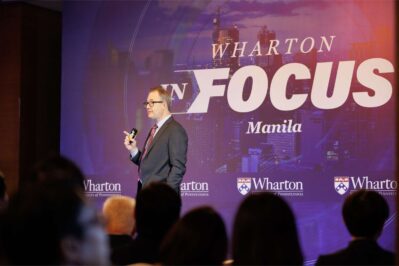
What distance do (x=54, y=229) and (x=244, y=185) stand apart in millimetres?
4974

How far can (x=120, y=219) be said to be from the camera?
9.75 ft

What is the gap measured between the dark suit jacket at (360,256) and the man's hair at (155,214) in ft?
1.95

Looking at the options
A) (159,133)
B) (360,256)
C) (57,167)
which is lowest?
(360,256)

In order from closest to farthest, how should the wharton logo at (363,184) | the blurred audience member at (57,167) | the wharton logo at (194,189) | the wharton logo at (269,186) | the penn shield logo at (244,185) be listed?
the blurred audience member at (57,167) → the wharton logo at (363,184) → the wharton logo at (269,186) → the penn shield logo at (244,185) → the wharton logo at (194,189)

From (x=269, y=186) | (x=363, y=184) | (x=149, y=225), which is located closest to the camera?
(x=149, y=225)

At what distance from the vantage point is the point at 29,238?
3.26 ft

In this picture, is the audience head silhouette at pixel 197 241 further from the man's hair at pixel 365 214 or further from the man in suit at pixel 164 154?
the man in suit at pixel 164 154

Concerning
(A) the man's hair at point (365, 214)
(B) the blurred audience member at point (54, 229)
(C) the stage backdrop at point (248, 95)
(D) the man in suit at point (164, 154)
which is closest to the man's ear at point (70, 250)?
(B) the blurred audience member at point (54, 229)

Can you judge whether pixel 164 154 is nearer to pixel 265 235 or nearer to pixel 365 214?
pixel 365 214

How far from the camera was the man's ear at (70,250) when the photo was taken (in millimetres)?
968

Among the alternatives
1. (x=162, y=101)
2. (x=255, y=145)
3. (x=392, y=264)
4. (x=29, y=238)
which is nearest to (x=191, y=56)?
(x=255, y=145)

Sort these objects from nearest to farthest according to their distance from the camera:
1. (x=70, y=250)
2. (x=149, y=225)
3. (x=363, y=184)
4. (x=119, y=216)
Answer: (x=70, y=250)
(x=149, y=225)
(x=119, y=216)
(x=363, y=184)

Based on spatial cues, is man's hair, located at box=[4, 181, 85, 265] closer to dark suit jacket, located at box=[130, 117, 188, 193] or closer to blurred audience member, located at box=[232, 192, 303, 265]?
blurred audience member, located at box=[232, 192, 303, 265]

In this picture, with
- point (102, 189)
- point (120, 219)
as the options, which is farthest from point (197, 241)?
point (102, 189)
